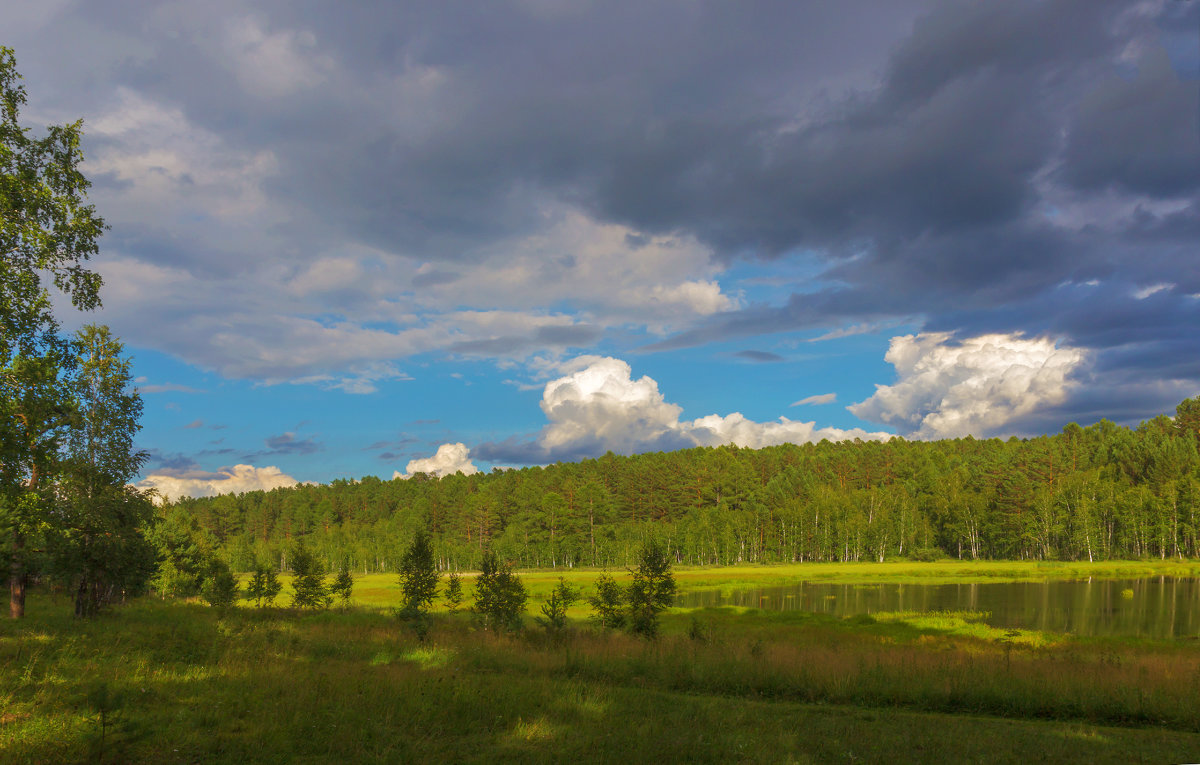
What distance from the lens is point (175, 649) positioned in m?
16.8

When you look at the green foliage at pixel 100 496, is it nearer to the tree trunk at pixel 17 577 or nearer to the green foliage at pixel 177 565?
the tree trunk at pixel 17 577

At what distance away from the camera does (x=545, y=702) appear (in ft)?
42.5

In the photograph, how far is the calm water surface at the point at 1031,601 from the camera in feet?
142

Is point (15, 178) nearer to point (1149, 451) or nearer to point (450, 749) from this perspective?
point (450, 749)

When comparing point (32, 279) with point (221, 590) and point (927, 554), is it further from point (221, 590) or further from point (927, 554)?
point (927, 554)

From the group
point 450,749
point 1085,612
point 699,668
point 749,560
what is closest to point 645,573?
point 699,668

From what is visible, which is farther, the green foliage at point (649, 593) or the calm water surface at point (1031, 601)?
the calm water surface at point (1031, 601)

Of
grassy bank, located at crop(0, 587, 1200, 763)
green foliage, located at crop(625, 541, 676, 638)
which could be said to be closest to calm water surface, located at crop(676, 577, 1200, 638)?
grassy bank, located at crop(0, 587, 1200, 763)

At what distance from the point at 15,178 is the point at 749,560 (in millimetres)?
127341

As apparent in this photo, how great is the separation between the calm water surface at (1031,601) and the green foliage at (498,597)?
31478mm

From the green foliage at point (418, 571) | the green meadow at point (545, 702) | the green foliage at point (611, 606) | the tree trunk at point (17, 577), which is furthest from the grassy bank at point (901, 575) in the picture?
the green meadow at point (545, 702)

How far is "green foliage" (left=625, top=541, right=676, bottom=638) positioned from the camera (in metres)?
28.5

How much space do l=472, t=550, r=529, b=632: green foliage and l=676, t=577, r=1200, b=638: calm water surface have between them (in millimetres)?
31478

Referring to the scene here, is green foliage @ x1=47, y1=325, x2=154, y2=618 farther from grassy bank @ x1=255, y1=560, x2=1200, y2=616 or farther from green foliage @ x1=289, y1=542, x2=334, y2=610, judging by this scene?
grassy bank @ x1=255, y1=560, x2=1200, y2=616
